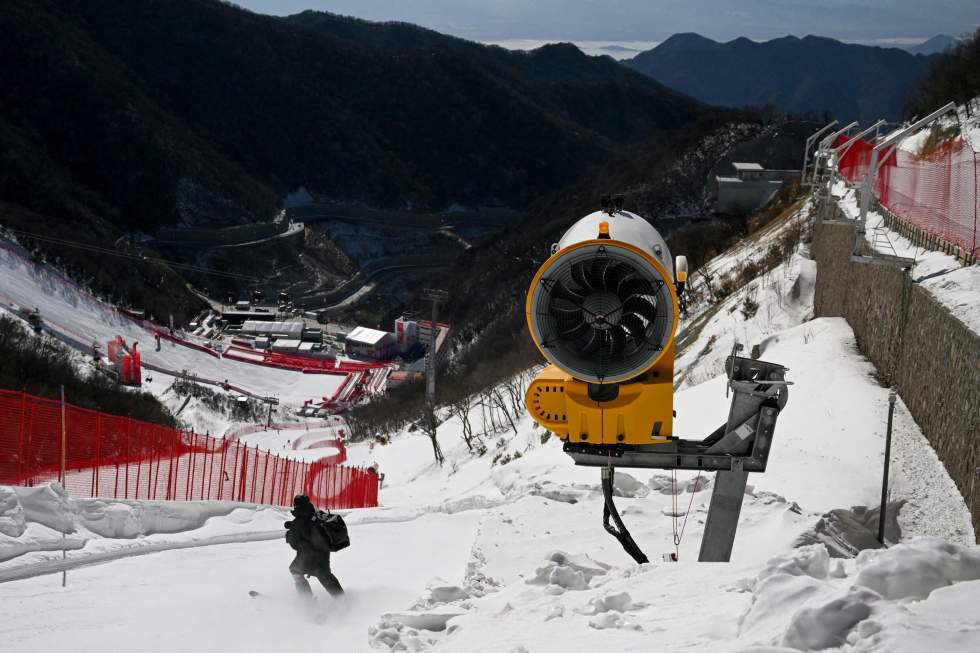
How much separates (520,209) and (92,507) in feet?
553

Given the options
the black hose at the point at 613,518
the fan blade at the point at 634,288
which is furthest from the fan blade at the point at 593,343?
the black hose at the point at 613,518

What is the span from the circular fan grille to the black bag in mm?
3509

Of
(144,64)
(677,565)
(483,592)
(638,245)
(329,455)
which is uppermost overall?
(144,64)

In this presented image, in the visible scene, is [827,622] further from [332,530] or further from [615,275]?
[332,530]

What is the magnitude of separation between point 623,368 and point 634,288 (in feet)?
1.99

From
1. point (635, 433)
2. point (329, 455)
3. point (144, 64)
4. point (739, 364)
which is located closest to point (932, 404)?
point (739, 364)

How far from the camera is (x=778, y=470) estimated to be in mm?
10883

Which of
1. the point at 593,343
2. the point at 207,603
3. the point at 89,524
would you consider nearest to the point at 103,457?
the point at 89,524

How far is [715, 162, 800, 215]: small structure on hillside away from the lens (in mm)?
51719

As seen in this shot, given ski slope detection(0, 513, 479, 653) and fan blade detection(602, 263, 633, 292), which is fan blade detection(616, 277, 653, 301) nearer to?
fan blade detection(602, 263, 633, 292)

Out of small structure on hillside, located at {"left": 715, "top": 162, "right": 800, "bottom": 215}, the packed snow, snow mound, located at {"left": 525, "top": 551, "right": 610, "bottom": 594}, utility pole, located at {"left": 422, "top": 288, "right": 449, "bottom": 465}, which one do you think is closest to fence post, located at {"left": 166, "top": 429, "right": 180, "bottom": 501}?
the packed snow

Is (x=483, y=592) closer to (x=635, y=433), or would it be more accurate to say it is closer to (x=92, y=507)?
(x=635, y=433)

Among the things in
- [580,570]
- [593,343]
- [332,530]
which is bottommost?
[332,530]

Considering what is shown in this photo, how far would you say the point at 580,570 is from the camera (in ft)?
24.3
